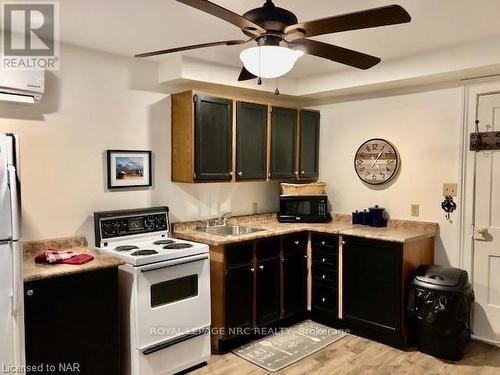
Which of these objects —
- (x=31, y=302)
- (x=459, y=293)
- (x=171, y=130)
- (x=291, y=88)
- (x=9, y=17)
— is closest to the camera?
(x=31, y=302)

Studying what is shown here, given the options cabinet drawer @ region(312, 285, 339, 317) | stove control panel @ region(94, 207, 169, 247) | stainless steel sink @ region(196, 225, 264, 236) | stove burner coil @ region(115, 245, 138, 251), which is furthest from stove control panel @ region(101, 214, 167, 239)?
cabinet drawer @ region(312, 285, 339, 317)

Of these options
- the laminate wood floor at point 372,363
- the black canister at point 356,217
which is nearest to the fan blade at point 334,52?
the black canister at point 356,217

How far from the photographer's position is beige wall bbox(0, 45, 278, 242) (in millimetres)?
2832

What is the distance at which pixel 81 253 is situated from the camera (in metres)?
2.81

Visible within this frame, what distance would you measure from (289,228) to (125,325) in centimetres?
167

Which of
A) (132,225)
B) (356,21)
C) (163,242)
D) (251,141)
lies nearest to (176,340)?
(163,242)

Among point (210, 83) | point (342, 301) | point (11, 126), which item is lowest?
point (342, 301)

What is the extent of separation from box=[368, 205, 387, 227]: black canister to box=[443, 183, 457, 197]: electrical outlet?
589 millimetres

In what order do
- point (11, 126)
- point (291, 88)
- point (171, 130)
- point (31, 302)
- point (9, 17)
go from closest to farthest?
point (31, 302) < point (9, 17) < point (11, 126) < point (171, 130) < point (291, 88)

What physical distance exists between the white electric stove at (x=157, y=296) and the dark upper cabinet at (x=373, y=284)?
1.31 meters

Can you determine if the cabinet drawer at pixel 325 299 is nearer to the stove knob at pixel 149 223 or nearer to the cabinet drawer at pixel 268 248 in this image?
the cabinet drawer at pixel 268 248

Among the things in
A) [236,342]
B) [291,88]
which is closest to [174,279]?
[236,342]

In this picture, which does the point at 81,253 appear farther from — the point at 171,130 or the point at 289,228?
the point at 289,228

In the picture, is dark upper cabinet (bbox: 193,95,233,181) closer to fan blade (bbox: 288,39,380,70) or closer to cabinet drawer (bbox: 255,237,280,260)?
cabinet drawer (bbox: 255,237,280,260)
